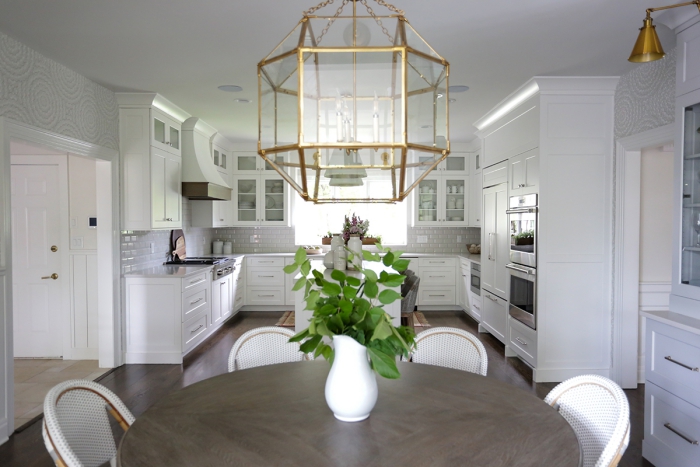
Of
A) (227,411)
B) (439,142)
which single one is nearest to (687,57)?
(439,142)

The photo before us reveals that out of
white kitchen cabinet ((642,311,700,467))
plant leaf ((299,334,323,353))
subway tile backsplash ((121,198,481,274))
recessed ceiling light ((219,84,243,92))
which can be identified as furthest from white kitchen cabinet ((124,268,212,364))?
white kitchen cabinet ((642,311,700,467))

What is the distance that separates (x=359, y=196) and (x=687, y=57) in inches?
93.5

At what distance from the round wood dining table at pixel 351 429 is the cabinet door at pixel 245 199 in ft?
18.5

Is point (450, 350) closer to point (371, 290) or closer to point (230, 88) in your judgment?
point (371, 290)

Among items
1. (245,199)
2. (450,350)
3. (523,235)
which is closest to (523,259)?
(523,235)

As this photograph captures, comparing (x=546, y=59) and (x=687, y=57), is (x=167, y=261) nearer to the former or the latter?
(x=546, y=59)

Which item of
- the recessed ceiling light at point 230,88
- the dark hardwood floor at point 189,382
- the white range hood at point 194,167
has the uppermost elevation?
the recessed ceiling light at point 230,88

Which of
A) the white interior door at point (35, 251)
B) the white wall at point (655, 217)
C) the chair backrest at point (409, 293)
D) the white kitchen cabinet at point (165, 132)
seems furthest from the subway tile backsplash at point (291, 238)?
the white wall at point (655, 217)

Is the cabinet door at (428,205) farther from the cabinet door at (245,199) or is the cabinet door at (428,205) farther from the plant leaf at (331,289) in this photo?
the plant leaf at (331,289)

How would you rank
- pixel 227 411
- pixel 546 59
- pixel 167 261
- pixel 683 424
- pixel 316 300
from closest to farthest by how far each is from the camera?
pixel 316 300, pixel 227 411, pixel 683 424, pixel 546 59, pixel 167 261

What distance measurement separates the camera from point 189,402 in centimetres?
175

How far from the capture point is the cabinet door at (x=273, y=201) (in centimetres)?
746

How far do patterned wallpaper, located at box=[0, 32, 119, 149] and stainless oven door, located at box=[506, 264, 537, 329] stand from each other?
3980 millimetres

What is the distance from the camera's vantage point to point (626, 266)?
4020mm
